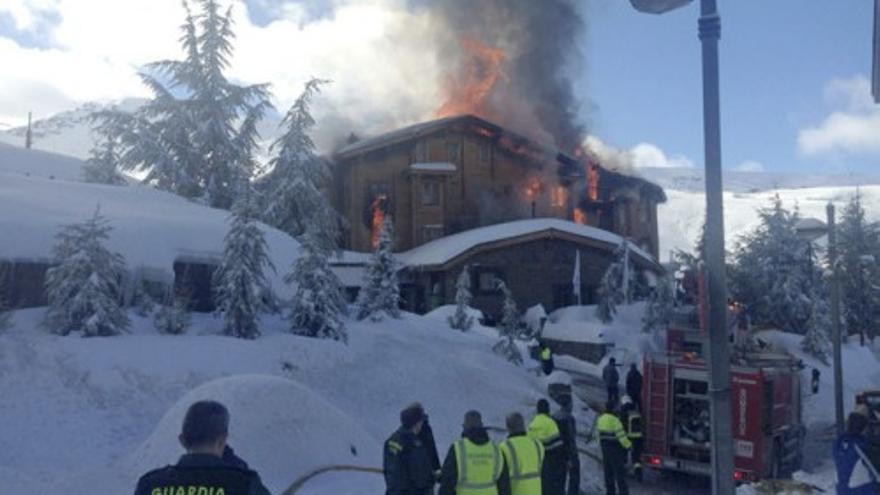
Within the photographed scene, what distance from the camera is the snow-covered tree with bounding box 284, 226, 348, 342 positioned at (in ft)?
60.9

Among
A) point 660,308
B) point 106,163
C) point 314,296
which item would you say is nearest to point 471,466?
point 314,296

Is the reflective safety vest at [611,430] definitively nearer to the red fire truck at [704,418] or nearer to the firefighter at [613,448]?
the firefighter at [613,448]

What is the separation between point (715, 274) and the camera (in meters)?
5.33

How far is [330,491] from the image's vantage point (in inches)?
412

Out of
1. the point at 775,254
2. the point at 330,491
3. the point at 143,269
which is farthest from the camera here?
the point at 775,254

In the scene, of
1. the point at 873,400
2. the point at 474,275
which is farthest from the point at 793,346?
the point at 873,400

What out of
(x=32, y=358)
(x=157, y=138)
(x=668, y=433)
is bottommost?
(x=668, y=433)

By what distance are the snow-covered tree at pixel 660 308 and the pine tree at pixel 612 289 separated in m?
1.37

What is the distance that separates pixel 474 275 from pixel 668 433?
20214 millimetres

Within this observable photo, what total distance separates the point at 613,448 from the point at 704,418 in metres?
3.31

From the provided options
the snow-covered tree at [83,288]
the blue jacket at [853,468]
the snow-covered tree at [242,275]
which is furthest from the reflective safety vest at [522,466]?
the snow-covered tree at [242,275]

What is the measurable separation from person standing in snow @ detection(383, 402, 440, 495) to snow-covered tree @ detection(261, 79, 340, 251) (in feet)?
55.4

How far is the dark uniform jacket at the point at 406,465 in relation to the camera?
7.85 metres

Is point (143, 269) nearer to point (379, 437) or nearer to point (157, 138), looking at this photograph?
point (379, 437)
